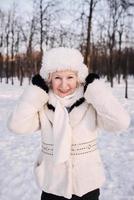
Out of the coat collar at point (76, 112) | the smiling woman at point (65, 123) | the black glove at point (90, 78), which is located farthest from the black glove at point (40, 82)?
the black glove at point (90, 78)

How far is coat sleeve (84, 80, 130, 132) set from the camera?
228 cm

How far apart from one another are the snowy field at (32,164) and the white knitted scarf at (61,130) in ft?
8.04

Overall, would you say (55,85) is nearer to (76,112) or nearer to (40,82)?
(40,82)

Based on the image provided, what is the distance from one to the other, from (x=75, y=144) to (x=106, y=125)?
0.23 metres

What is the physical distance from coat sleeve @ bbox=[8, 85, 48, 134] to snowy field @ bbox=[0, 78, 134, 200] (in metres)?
2.45

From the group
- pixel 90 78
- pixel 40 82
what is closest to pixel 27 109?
pixel 40 82

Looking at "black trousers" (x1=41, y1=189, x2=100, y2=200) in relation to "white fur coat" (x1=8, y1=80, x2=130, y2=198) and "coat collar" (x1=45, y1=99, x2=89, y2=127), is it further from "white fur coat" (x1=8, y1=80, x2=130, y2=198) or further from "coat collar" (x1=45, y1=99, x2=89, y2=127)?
"coat collar" (x1=45, y1=99, x2=89, y2=127)

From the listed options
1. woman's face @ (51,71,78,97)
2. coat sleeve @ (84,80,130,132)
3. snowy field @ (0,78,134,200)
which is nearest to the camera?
coat sleeve @ (84,80,130,132)

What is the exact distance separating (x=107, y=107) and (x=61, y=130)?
0.33m

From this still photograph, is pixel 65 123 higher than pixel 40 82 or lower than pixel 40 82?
lower

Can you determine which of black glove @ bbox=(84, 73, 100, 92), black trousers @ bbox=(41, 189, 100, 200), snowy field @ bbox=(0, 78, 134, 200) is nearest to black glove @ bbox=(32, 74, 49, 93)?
black glove @ bbox=(84, 73, 100, 92)

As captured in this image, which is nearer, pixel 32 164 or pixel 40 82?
pixel 40 82

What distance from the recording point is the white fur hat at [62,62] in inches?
96.0

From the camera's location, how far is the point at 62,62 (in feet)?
8.01
